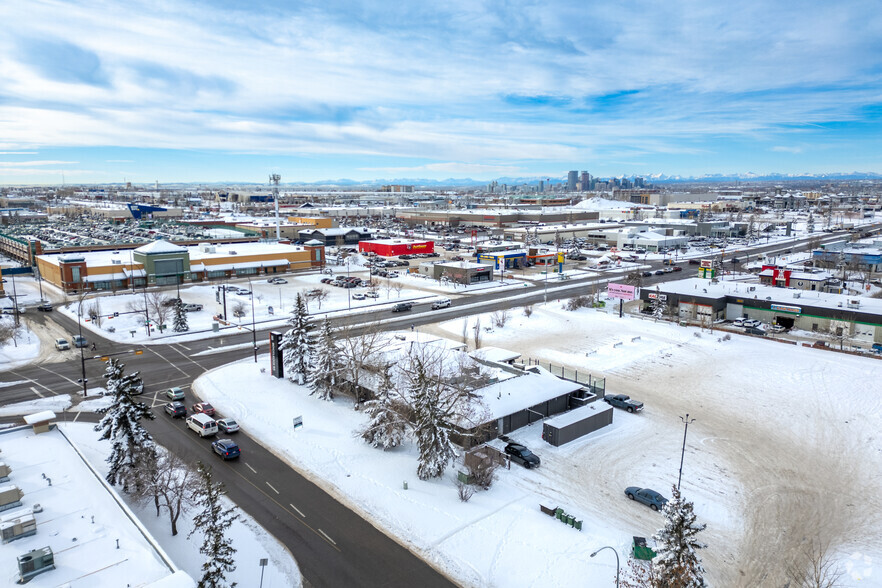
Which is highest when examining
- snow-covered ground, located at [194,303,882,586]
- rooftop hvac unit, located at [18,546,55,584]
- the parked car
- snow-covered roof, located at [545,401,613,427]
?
rooftop hvac unit, located at [18,546,55,584]

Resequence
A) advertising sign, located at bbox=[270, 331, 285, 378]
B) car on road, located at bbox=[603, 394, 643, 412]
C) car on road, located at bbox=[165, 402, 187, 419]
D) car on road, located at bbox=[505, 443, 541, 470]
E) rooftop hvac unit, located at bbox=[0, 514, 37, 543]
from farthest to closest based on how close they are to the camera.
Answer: advertising sign, located at bbox=[270, 331, 285, 378]
car on road, located at bbox=[603, 394, 643, 412]
car on road, located at bbox=[165, 402, 187, 419]
car on road, located at bbox=[505, 443, 541, 470]
rooftop hvac unit, located at bbox=[0, 514, 37, 543]

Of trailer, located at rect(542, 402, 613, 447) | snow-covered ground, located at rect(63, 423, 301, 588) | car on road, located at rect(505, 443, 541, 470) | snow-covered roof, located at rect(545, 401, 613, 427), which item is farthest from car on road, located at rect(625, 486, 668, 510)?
snow-covered ground, located at rect(63, 423, 301, 588)

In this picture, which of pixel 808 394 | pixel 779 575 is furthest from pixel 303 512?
pixel 808 394

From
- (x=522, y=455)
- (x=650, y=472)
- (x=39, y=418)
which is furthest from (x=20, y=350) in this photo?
(x=650, y=472)

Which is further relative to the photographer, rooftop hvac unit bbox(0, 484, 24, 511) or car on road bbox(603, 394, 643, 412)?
car on road bbox(603, 394, 643, 412)

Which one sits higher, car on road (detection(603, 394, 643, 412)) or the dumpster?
car on road (detection(603, 394, 643, 412))

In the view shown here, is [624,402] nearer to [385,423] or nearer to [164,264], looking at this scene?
[385,423]

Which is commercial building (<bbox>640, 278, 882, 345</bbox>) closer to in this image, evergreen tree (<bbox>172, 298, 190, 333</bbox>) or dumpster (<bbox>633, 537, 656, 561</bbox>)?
dumpster (<bbox>633, 537, 656, 561</bbox>)
